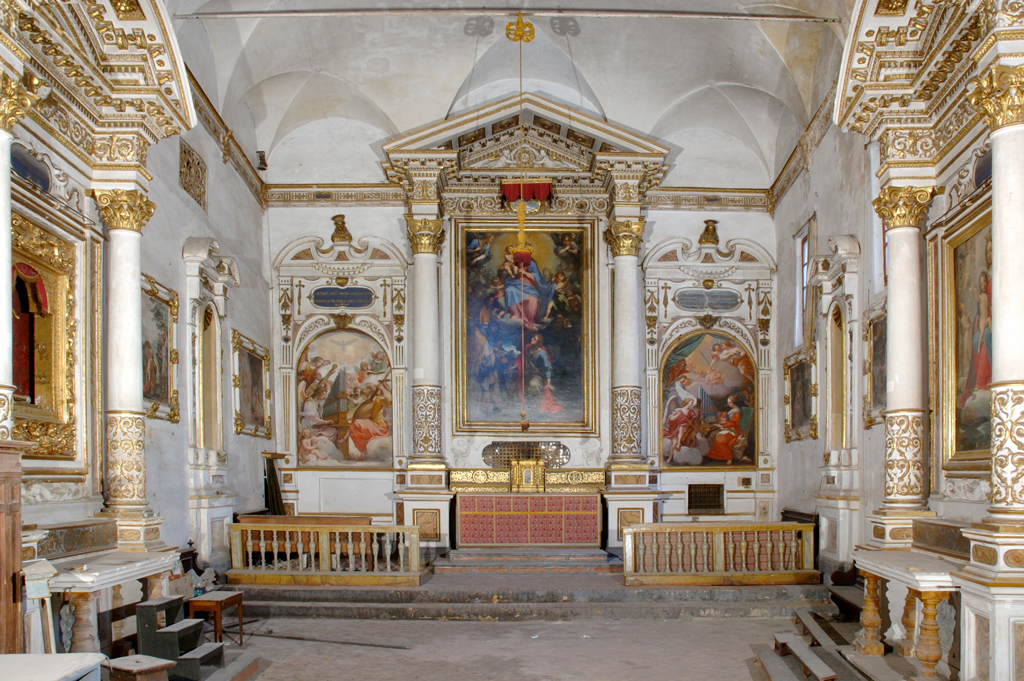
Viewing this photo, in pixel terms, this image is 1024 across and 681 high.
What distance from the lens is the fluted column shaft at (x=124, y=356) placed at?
852 centimetres

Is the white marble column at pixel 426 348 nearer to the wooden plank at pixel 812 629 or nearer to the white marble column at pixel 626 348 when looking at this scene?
the white marble column at pixel 626 348

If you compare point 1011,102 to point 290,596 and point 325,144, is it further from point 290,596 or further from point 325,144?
point 325,144

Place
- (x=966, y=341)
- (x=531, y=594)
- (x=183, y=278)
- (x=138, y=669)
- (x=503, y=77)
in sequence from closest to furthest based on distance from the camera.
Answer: (x=138, y=669)
(x=966, y=341)
(x=531, y=594)
(x=183, y=278)
(x=503, y=77)

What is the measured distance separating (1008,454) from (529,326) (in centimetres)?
987

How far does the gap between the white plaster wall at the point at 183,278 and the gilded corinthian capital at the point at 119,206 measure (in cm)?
115

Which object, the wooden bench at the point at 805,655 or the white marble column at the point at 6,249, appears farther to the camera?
the wooden bench at the point at 805,655

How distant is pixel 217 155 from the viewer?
1291cm

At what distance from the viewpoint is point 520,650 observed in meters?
8.89

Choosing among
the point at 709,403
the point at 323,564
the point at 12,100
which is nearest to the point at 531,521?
the point at 323,564

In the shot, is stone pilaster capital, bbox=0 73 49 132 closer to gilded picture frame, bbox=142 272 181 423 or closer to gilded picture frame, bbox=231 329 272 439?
gilded picture frame, bbox=142 272 181 423

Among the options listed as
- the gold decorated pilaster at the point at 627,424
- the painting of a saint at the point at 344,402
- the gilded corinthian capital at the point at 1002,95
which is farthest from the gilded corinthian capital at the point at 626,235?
the gilded corinthian capital at the point at 1002,95

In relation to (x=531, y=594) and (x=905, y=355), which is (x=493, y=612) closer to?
(x=531, y=594)

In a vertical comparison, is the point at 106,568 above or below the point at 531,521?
above

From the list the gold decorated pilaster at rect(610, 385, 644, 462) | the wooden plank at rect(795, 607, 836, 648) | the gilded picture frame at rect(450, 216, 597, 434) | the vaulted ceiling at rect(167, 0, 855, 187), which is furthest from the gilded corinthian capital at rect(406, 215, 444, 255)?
the wooden plank at rect(795, 607, 836, 648)
